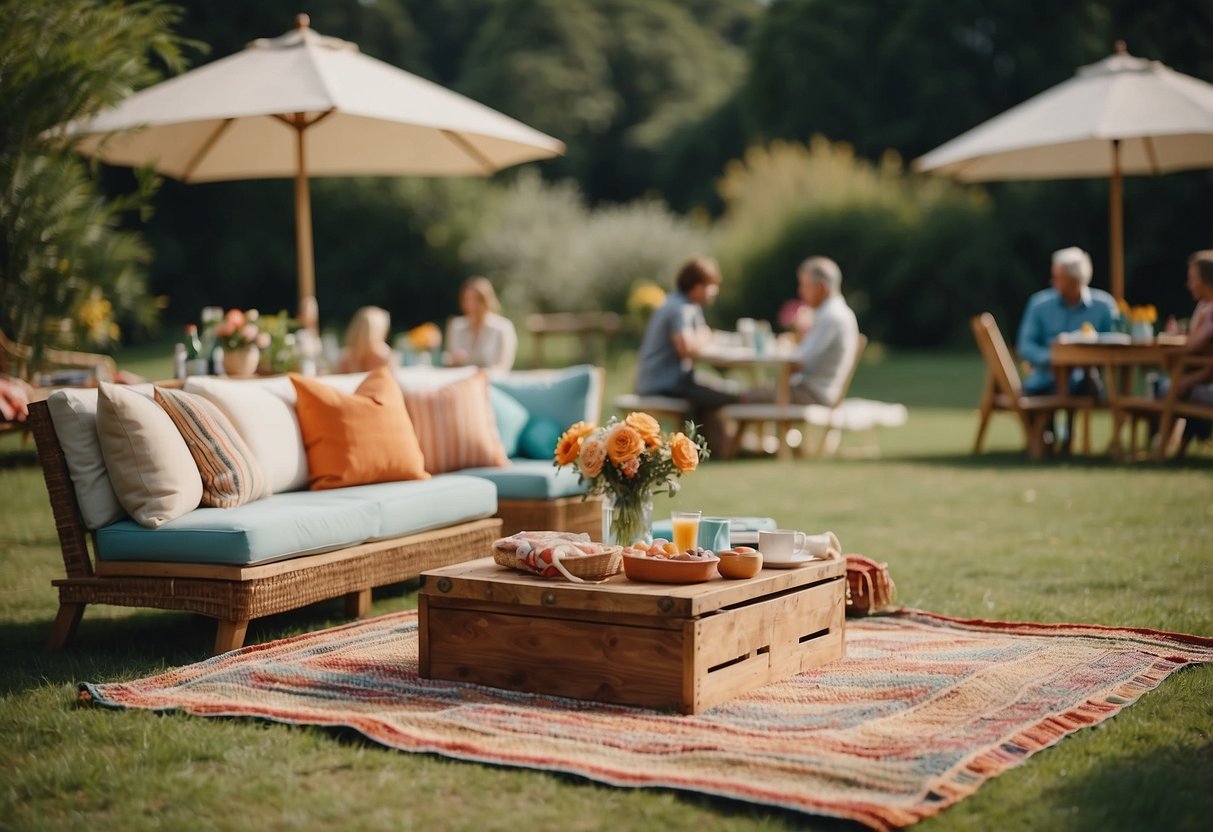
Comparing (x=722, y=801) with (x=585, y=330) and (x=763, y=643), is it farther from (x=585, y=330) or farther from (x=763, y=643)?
(x=585, y=330)

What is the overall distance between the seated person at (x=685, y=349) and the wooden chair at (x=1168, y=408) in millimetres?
2732

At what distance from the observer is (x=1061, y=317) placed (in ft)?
31.4

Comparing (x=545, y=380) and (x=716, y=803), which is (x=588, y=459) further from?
(x=545, y=380)

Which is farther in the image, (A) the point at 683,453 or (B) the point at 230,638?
(B) the point at 230,638

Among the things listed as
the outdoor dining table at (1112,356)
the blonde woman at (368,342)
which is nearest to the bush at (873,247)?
the outdoor dining table at (1112,356)

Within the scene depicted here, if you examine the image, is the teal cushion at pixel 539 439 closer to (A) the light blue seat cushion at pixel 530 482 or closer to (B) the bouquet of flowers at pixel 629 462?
(A) the light blue seat cushion at pixel 530 482

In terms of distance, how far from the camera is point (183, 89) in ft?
23.5

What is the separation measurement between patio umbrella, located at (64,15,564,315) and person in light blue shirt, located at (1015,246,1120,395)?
3837 millimetres

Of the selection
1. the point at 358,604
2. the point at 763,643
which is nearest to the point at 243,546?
the point at 358,604

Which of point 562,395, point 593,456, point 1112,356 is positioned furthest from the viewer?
point 1112,356

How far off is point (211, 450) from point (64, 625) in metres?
0.78

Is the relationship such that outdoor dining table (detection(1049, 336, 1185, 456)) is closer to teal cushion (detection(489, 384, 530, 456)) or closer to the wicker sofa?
teal cushion (detection(489, 384, 530, 456))

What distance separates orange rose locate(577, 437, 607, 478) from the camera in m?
4.32

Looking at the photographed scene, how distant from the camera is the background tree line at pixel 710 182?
20.1 metres
